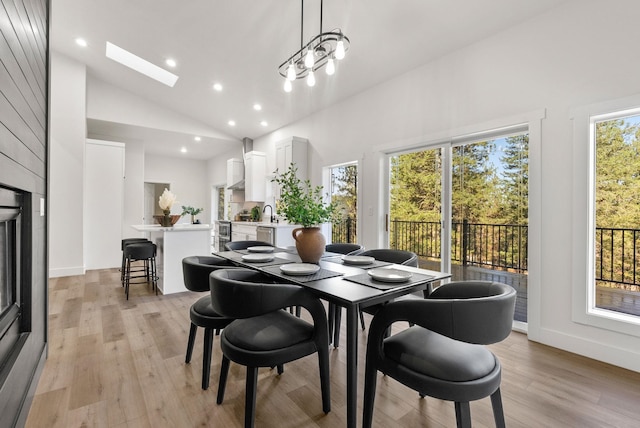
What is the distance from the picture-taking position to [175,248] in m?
4.00

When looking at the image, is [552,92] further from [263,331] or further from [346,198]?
[263,331]

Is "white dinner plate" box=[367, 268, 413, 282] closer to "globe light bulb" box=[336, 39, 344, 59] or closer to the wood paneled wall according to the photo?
"globe light bulb" box=[336, 39, 344, 59]

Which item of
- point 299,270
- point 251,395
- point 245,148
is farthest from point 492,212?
point 245,148

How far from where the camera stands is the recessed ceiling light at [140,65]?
4996 mm

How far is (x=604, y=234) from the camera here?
2.49m

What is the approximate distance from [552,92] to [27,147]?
12.5ft

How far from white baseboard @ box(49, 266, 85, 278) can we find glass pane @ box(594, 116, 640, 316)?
23.2ft

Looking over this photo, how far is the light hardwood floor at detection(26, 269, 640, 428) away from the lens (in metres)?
1.63

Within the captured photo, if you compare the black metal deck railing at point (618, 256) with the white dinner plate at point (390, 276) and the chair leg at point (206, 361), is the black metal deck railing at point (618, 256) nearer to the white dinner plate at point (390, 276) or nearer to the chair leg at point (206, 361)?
the white dinner plate at point (390, 276)

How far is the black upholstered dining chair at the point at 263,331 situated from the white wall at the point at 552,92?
86.2 inches

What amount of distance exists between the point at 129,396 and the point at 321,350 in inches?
49.6

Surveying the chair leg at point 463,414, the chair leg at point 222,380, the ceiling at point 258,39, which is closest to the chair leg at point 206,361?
the chair leg at point 222,380

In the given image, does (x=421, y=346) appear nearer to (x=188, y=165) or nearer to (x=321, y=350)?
(x=321, y=350)

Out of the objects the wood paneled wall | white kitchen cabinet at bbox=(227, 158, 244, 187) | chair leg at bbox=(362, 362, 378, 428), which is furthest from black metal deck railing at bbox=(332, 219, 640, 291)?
white kitchen cabinet at bbox=(227, 158, 244, 187)
